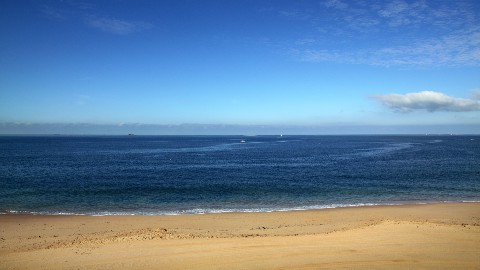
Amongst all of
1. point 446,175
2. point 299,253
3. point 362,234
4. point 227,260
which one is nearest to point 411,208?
point 362,234

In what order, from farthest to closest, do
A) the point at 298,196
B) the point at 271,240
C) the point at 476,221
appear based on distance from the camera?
the point at 298,196, the point at 476,221, the point at 271,240

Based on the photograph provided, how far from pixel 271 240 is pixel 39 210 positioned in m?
22.5

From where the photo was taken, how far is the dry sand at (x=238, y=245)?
41.4ft

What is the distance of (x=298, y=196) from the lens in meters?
33.9

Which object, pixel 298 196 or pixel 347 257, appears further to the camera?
pixel 298 196

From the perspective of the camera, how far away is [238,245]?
14859mm

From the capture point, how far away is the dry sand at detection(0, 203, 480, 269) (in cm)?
1263

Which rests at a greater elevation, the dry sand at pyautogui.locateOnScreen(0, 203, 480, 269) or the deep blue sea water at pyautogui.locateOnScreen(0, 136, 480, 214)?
the dry sand at pyautogui.locateOnScreen(0, 203, 480, 269)

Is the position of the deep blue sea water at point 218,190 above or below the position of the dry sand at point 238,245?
below

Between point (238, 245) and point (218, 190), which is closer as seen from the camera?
point (238, 245)

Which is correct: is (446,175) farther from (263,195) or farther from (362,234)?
(362,234)

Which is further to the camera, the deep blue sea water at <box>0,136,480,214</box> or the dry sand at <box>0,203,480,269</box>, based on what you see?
the deep blue sea water at <box>0,136,480,214</box>

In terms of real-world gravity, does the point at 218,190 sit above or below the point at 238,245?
below

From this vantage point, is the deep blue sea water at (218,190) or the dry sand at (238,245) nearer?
the dry sand at (238,245)
